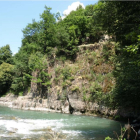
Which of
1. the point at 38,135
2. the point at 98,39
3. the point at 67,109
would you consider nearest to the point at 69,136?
the point at 38,135

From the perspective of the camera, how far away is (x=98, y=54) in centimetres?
2605

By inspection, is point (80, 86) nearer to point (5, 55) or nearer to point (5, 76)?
point (5, 76)

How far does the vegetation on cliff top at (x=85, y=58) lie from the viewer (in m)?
11.2

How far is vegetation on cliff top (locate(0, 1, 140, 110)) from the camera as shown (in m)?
11.2

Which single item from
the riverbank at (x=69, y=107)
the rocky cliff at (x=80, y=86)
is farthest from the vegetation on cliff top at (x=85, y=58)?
the riverbank at (x=69, y=107)

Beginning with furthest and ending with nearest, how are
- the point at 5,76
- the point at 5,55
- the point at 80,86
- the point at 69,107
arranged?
the point at 5,55
the point at 5,76
the point at 80,86
the point at 69,107

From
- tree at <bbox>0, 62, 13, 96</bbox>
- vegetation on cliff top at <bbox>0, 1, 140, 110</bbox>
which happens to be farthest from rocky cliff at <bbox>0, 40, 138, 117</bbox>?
tree at <bbox>0, 62, 13, 96</bbox>

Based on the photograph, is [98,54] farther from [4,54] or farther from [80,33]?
[4,54]

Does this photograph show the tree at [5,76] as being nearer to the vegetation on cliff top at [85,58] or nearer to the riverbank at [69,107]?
the vegetation on cliff top at [85,58]

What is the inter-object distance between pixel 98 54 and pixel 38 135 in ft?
57.7

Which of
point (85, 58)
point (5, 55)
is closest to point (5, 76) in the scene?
point (5, 55)

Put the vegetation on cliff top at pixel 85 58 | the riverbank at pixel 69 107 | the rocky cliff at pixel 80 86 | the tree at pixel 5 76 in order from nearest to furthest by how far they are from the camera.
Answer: the vegetation on cliff top at pixel 85 58 → the riverbank at pixel 69 107 → the rocky cliff at pixel 80 86 → the tree at pixel 5 76

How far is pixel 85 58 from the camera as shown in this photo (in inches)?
1081

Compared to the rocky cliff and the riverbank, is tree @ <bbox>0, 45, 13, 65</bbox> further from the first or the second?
the riverbank
